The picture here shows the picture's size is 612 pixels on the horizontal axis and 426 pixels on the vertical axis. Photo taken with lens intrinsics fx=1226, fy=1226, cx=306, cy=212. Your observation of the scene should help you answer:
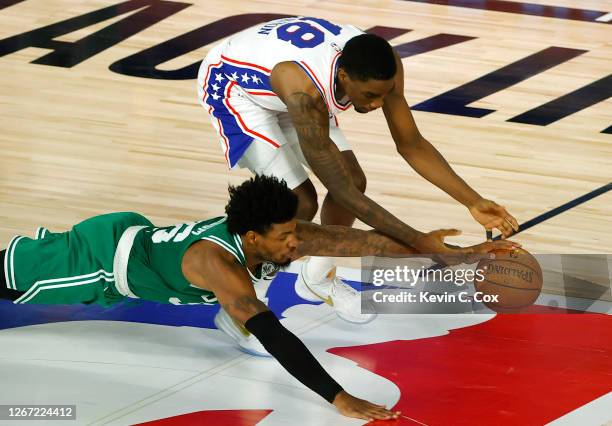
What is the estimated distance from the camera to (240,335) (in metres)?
4.95

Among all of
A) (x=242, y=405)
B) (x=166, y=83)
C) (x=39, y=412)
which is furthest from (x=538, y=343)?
A: (x=166, y=83)

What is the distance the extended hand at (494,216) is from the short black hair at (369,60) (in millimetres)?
727

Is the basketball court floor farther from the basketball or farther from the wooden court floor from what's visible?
the basketball

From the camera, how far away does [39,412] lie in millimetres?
4301

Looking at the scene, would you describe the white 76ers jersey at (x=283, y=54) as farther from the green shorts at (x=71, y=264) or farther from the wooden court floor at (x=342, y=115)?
the wooden court floor at (x=342, y=115)

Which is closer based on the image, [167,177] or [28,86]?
[167,177]

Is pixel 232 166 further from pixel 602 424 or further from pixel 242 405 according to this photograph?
pixel 602 424

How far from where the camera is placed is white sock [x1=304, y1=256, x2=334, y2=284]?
536cm

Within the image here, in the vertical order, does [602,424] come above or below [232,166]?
→ below

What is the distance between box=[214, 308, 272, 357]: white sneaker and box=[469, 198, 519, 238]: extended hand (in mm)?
1016

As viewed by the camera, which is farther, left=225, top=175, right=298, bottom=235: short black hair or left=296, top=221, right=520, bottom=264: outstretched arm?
left=296, top=221, right=520, bottom=264: outstretched arm

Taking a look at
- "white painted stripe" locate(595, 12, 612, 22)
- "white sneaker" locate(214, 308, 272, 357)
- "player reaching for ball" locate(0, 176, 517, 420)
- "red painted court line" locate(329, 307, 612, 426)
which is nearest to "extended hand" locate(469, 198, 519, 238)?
"player reaching for ball" locate(0, 176, 517, 420)

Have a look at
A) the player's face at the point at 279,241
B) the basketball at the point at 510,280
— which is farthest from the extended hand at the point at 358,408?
the basketball at the point at 510,280

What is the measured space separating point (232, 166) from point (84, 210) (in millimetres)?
1627
